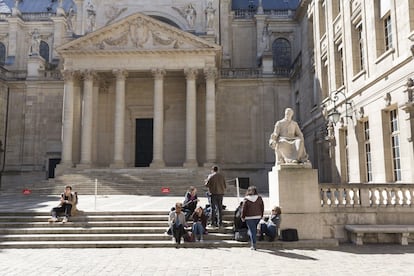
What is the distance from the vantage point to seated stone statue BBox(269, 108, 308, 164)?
11352 millimetres

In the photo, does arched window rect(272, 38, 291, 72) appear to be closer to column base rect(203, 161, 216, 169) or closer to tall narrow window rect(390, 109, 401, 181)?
column base rect(203, 161, 216, 169)

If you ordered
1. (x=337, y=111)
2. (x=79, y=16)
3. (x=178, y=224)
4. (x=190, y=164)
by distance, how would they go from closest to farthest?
(x=178, y=224) < (x=337, y=111) < (x=190, y=164) < (x=79, y=16)

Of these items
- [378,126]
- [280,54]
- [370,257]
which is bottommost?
[370,257]

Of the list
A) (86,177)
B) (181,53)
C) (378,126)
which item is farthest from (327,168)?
(86,177)

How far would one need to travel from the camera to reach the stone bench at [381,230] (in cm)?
1054

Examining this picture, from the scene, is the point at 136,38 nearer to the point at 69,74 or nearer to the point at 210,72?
the point at 69,74

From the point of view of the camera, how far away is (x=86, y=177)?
87.4 feet

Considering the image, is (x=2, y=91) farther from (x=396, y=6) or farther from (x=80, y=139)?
(x=396, y=6)

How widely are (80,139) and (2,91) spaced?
11.9 metres

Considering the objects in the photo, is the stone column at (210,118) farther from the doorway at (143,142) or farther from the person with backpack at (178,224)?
the person with backpack at (178,224)

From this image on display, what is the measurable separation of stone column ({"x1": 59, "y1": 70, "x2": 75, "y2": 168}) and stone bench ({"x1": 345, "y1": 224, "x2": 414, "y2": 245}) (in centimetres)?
2303

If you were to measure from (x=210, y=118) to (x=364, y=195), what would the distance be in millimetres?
18672

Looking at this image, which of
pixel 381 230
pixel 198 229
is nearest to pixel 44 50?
pixel 198 229

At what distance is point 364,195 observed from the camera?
1138cm
